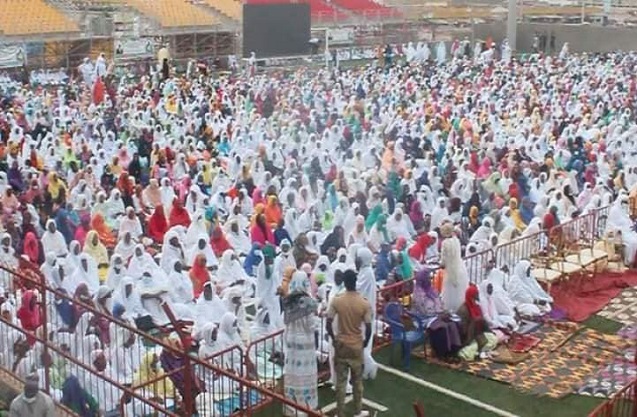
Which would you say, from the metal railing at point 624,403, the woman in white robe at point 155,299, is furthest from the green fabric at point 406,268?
the metal railing at point 624,403

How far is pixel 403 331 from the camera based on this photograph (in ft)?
29.7

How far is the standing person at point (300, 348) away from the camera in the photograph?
7.62 metres

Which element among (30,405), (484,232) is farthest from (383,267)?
(30,405)

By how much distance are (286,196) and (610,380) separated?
6.43m

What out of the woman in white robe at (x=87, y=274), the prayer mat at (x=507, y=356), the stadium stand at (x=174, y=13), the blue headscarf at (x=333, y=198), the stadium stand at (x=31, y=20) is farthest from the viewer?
the stadium stand at (x=174, y=13)

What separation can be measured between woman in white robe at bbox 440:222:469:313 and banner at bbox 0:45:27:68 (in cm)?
1941

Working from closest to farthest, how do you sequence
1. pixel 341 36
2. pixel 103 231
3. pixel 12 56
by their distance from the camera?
1. pixel 103 231
2. pixel 12 56
3. pixel 341 36

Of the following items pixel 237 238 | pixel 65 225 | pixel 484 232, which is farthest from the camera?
pixel 237 238

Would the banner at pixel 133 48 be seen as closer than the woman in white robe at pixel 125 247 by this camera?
No

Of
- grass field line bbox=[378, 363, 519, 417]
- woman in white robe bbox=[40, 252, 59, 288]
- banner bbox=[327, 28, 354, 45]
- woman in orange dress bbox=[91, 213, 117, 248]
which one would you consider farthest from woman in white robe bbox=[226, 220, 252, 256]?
banner bbox=[327, 28, 354, 45]

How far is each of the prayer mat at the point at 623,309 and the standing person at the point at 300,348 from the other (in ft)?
13.6

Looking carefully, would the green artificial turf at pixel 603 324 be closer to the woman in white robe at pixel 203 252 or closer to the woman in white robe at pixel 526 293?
the woman in white robe at pixel 526 293

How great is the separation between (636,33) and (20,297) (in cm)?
2898

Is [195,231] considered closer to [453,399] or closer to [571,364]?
[453,399]
